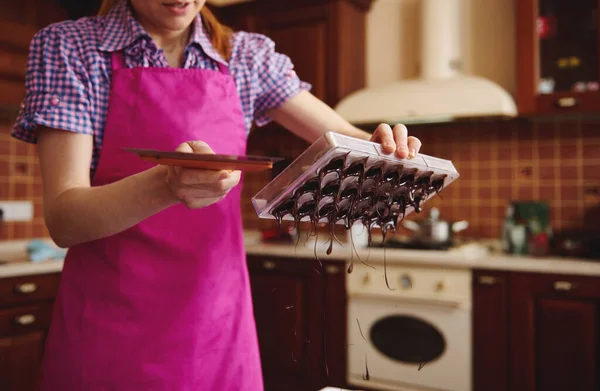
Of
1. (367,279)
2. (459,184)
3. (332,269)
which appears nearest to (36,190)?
(332,269)

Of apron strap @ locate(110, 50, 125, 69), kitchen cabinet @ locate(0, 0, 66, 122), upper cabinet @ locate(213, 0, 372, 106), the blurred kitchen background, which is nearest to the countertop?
the blurred kitchen background

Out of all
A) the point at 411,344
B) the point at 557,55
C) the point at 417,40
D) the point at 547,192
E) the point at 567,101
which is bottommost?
the point at 411,344

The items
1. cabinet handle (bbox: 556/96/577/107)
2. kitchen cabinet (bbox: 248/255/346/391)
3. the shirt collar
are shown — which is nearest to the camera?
the shirt collar

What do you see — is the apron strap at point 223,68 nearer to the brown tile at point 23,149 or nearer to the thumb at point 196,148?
the thumb at point 196,148

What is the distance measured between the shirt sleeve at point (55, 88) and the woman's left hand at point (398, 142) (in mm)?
434

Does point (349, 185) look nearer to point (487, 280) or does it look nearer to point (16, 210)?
point (487, 280)

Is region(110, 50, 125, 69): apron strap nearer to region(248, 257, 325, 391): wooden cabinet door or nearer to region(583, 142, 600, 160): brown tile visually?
region(248, 257, 325, 391): wooden cabinet door

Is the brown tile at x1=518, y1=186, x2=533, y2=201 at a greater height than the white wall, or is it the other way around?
the white wall

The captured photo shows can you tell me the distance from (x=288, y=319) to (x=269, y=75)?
169cm

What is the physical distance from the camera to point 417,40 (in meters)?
2.85

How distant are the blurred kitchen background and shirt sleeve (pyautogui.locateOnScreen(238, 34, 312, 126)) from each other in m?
1.09

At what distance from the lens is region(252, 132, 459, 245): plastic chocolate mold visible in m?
0.56

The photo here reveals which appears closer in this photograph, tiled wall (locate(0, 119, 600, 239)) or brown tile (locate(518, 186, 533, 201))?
tiled wall (locate(0, 119, 600, 239))

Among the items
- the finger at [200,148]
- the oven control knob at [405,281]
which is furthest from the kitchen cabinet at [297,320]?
the finger at [200,148]
